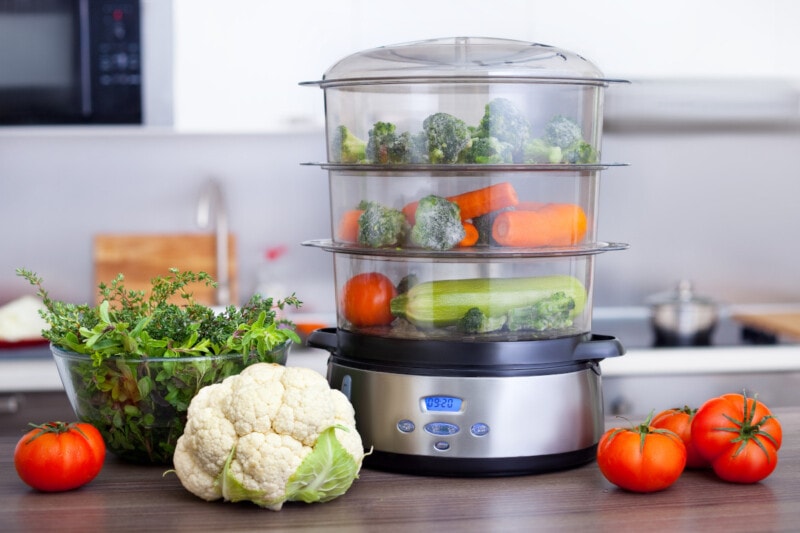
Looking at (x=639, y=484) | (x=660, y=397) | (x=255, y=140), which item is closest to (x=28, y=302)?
(x=255, y=140)

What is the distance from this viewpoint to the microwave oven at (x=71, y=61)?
310cm

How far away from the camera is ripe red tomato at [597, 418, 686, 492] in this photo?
1.25 m

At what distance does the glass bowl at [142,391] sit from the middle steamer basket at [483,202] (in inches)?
9.0

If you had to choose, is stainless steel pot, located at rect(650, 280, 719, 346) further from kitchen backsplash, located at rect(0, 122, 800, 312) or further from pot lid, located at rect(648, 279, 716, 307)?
kitchen backsplash, located at rect(0, 122, 800, 312)

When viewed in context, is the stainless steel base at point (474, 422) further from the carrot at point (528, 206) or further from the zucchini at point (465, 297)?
the carrot at point (528, 206)

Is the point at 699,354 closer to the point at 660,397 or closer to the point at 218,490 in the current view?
the point at 660,397

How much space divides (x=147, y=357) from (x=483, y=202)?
478mm

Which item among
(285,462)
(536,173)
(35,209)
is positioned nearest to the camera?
(285,462)

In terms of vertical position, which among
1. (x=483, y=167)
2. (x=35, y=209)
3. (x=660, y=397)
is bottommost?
(x=660, y=397)

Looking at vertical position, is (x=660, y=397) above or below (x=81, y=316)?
below

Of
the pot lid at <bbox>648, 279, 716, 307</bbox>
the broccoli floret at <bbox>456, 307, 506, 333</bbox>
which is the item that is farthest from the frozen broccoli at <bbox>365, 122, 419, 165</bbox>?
the pot lid at <bbox>648, 279, 716, 307</bbox>

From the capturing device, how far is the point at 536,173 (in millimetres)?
1415

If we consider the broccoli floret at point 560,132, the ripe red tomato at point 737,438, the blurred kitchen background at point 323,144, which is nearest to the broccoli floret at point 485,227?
the broccoli floret at point 560,132

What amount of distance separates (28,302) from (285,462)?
2.27m
